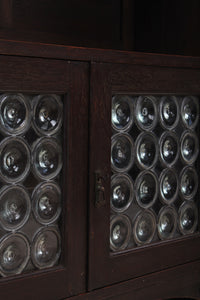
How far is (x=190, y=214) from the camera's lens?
151 cm

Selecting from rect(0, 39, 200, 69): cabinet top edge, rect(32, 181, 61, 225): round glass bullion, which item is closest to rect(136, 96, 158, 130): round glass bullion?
rect(0, 39, 200, 69): cabinet top edge

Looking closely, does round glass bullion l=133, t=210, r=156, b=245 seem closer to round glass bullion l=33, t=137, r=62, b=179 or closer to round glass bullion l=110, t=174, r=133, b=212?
round glass bullion l=110, t=174, r=133, b=212

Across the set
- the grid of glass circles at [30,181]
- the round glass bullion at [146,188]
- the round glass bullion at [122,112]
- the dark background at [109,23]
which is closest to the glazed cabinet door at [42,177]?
the grid of glass circles at [30,181]

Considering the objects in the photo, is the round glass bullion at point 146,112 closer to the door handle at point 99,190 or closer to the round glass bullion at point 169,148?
the round glass bullion at point 169,148

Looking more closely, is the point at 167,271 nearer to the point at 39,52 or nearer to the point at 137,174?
the point at 137,174

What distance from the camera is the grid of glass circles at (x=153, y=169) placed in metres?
1.31

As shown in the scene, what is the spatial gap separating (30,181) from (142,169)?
1.21 feet

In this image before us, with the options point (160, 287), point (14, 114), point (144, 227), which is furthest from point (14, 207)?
point (160, 287)

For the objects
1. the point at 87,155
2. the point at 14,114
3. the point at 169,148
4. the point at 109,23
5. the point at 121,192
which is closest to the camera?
the point at 14,114

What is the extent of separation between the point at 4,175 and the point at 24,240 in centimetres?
17

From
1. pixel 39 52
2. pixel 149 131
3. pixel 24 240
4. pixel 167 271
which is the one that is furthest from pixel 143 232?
pixel 39 52

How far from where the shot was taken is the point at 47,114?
1138 mm

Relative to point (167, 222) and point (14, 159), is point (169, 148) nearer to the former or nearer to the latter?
point (167, 222)

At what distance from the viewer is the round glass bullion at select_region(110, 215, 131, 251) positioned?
1.31 m
